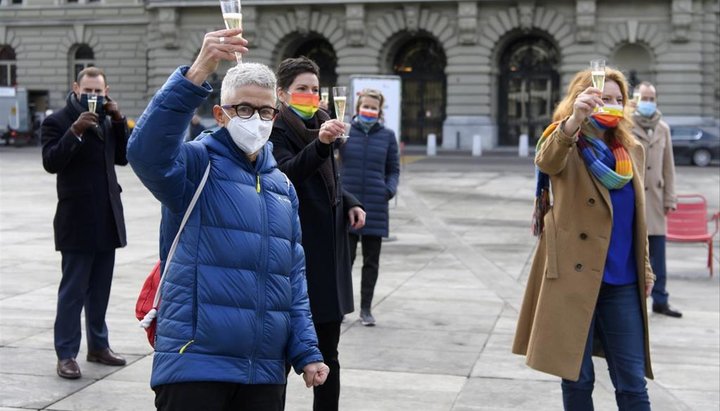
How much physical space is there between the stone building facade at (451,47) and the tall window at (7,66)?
2.78 m

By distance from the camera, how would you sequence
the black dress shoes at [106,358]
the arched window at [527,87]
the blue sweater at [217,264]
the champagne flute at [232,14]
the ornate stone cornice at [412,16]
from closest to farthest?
1. the champagne flute at [232,14]
2. the blue sweater at [217,264]
3. the black dress shoes at [106,358]
4. the ornate stone cornice at [412,16]
5. the arched window at [527,87]

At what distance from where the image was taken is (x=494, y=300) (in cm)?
1067

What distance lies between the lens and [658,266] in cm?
1005

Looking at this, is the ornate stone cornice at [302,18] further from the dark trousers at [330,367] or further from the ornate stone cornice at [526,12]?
the dark trousers at [330,367]

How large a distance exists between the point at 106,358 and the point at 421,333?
265 centimetres

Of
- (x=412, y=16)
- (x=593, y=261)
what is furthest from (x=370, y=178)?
(x=412, y=16)

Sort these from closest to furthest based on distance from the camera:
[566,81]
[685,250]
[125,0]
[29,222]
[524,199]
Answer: [685,250]
[29,222]
[524,199]
[566,81]
[125,0]

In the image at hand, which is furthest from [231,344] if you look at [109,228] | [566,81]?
[566,81]

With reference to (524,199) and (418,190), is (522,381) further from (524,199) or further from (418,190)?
(418,190)

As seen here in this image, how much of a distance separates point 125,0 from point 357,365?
47.1 metres

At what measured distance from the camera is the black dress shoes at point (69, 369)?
7.16 meters

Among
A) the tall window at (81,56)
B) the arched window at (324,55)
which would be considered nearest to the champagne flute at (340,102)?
the arched window at (324,55)

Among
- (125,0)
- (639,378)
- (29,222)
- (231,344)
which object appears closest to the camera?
(231,344)

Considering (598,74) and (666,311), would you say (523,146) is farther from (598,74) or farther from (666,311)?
(598,74)
